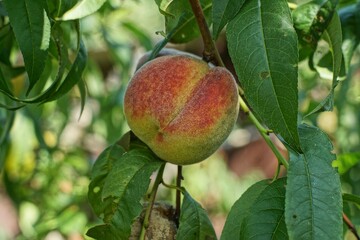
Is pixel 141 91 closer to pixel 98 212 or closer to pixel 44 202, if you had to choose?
pixel 98 212

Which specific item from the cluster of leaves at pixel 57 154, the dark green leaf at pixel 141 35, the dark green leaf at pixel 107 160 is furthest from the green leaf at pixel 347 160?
the dark green leaf at pixel 141 35

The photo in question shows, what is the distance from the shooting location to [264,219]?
90 cm

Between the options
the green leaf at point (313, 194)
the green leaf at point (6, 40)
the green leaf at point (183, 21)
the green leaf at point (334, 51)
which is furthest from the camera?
the green leaf at point (6, 40)

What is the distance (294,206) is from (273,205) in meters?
0.08

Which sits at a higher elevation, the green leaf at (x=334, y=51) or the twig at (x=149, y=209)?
the green leaf at (x=334, y=51)

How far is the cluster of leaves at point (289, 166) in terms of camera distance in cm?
85

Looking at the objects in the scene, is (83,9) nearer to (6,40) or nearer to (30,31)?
(30,31)

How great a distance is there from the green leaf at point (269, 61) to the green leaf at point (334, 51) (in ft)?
0.23

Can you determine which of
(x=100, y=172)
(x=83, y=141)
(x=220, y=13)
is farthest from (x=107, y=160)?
(x=83, y=141)

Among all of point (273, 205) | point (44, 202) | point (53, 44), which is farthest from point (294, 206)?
point (44, 202)

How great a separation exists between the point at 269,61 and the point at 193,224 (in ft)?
0.92

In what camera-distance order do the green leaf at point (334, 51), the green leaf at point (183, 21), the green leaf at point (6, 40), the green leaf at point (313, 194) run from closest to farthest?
the green leaf at point (313, 194) → the green leaf at point (334, 51) → the green leaf at point (183, 21) → the green leaf at point (6, 40)

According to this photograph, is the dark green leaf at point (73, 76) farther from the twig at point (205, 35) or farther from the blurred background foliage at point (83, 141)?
the blurred background foliage at point (83, 141)

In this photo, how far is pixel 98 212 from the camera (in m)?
1.05
